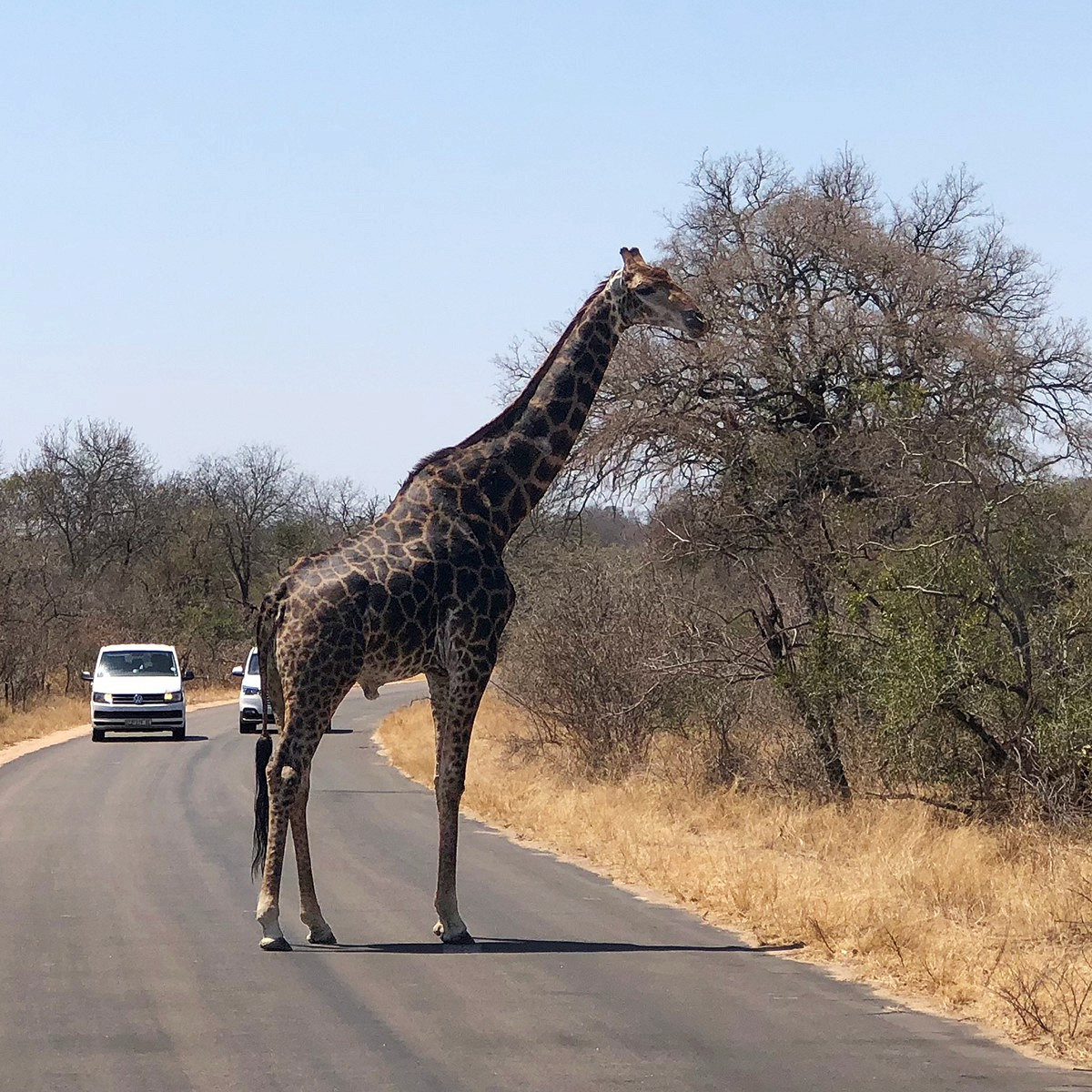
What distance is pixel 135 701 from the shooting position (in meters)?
31.5

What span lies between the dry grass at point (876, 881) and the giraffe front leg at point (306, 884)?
8.16 ft

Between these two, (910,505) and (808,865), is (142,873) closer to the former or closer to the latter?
(808,865)

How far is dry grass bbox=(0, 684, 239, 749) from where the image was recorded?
32.0m

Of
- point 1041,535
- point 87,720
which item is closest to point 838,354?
point 1041,535

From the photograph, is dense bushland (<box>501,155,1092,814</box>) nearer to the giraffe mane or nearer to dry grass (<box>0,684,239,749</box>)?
the giraffe mane

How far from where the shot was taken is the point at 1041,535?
1385 centimetres

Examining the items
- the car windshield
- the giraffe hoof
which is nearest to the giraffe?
the giraffe hoof

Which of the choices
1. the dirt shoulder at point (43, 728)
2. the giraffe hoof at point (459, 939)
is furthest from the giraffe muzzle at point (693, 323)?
the dirt shoulder at point (43, 728)

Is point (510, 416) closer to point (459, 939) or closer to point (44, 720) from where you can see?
point (459, 939)

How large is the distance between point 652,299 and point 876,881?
13.5 feet

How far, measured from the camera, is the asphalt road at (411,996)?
676 centimetres

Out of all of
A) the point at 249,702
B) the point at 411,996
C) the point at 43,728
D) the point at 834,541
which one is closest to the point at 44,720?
the point at 43,728

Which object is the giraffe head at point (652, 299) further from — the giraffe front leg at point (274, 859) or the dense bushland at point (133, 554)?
the dense bushland at point (133, 554)

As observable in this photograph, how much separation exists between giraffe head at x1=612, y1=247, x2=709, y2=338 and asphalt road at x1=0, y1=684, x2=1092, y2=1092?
384 centimetres
